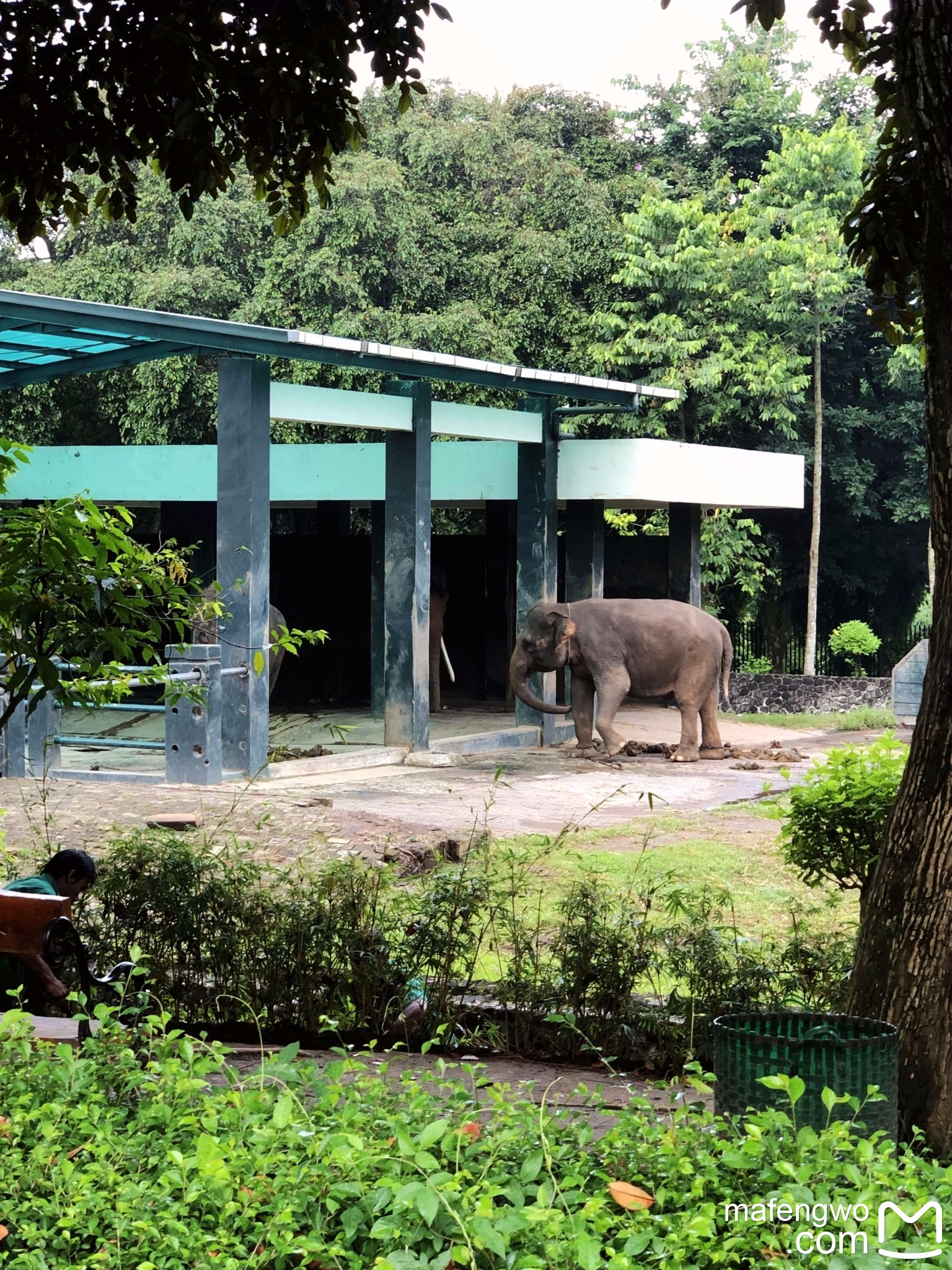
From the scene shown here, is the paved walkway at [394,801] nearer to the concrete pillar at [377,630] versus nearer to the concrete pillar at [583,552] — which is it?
the concrete pillar at [377,630]

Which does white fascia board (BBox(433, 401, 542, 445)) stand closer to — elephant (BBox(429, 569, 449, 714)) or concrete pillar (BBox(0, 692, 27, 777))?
elephant (BBox(429, 569, 449, 714))

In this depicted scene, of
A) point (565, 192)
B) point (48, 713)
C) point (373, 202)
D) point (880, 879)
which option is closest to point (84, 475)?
point (48, 713)

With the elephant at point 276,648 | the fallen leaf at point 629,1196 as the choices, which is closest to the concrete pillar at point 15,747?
the elephant at point 276,648

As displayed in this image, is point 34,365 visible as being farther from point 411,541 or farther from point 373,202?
point 373,202

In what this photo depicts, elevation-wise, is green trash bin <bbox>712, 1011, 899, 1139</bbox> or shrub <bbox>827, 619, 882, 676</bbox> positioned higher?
shrub <bbox>827, 619, 882, 676</bbox>

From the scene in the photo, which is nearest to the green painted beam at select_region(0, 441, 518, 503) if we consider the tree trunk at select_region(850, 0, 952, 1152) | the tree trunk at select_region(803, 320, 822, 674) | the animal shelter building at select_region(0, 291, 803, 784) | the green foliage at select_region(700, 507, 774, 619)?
the animal shelter building at select_region(0, 291, 803, 784)

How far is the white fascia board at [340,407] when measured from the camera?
537 inches

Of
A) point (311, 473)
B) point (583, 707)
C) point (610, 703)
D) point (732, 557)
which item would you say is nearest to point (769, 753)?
point (610, 703)

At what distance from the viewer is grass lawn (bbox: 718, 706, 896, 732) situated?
2009 cm

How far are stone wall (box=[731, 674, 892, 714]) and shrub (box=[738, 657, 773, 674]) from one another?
463 centimetres

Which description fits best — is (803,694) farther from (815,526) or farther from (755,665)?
(755,665)

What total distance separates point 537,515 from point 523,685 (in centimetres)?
189

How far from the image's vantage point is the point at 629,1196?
3.16 m

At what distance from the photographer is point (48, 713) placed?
38.5ft
